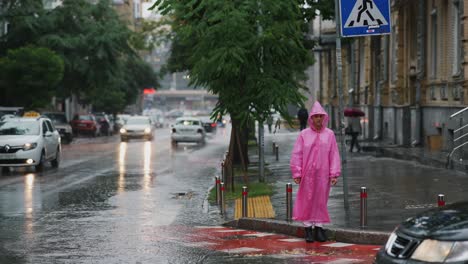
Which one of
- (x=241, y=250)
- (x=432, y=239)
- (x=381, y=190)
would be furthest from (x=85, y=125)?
(x=432, y=239)

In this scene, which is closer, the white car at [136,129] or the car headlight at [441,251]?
the car headlight at [441,251]

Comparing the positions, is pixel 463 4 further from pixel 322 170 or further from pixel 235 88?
pixel 322 170

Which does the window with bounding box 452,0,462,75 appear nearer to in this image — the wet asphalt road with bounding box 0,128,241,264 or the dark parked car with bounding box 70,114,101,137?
the wet asphalt road with bounding box 0,128,241,264

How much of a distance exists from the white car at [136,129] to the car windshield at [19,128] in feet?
82.3

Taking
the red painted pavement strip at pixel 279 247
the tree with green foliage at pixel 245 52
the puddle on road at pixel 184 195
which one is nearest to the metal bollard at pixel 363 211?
the red painted pavement strip at pixel 279 247

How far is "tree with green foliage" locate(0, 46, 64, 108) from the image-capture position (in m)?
47.0

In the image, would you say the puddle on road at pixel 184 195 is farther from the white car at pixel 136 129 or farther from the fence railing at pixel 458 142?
the white car at pixel 136 129

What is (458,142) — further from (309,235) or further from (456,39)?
(309,235)

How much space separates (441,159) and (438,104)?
5340 millimetres

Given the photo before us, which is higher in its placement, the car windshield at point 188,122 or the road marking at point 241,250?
the car windshield at point 188,122

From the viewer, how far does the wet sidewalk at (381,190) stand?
41.7ft

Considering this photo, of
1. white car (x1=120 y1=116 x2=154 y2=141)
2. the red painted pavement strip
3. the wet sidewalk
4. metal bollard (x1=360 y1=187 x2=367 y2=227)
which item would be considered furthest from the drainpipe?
white car (x1=120 y1=116 x2=154 y2=141)

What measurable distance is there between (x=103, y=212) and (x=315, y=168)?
572 cm

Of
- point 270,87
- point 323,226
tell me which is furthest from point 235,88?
point 323,226
